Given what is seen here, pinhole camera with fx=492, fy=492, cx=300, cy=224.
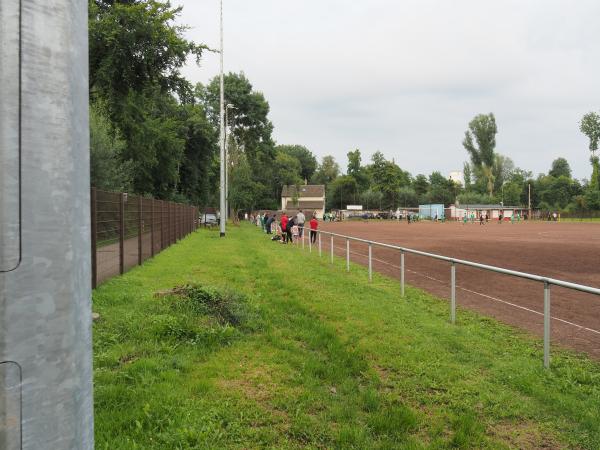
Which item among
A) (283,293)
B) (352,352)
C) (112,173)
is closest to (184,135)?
(112,173)

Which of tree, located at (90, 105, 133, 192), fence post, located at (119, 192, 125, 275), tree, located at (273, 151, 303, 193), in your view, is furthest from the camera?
tree, located at (273, 151, 303, 193)

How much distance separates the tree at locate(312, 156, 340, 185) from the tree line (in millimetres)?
13168

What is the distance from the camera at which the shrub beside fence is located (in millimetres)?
8242

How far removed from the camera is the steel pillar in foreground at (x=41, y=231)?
39.2 inches

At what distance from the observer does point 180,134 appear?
41406 millimetres

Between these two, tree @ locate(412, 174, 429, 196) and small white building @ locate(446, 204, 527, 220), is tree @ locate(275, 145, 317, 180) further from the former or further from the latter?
small white building @ locate(446, 204, 527, 220)

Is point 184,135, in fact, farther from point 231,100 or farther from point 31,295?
point 31,295

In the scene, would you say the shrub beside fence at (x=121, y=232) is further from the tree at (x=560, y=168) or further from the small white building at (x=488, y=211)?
the tree at (x=560, y=168)

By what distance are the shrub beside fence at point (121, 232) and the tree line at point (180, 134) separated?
7.46m

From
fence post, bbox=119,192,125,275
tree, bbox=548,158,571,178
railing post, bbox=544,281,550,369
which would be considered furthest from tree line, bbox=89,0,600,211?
→ tree, bbox=548,158,571,178

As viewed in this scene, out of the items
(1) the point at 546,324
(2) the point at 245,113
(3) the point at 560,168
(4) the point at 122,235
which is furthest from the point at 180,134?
(3) the point at 560,168

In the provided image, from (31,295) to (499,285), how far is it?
6752 millimetres

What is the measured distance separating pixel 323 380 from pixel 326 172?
12171 cm

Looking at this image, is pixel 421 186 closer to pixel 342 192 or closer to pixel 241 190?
pixel 342 192
